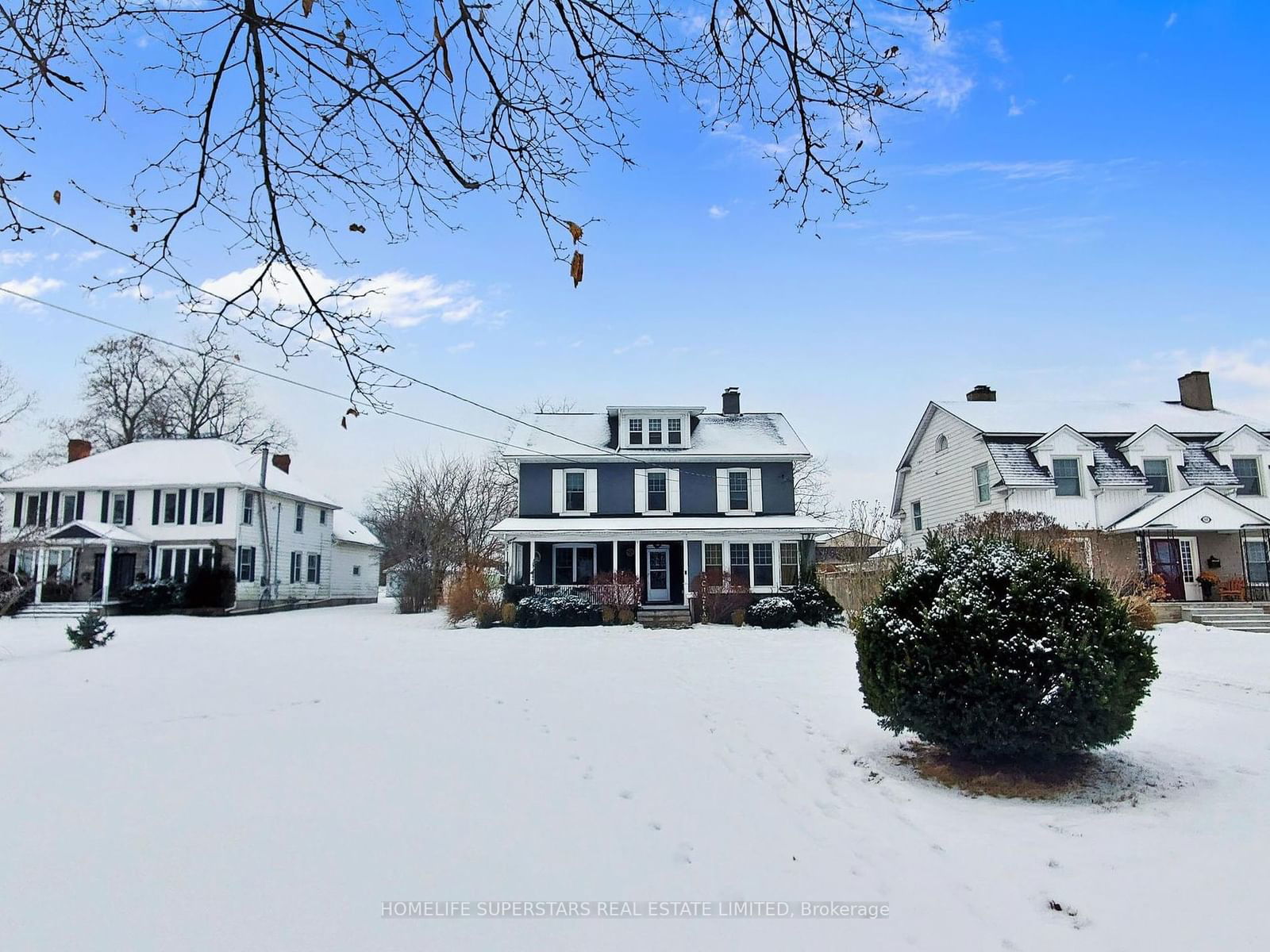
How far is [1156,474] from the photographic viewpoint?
24875 mm

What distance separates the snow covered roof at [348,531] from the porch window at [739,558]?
2248cm

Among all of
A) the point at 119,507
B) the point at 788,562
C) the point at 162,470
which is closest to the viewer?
the point at 788,562

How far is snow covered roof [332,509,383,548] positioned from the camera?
1585 inches

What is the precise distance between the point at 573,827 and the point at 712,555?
72.9ft

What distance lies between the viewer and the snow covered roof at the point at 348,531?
132 ft

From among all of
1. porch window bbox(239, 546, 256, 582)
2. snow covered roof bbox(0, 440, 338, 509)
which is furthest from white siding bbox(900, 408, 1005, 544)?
snow covered roof bbox(0, 440, 338, 509)

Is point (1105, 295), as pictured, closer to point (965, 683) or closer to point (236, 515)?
point (965, 683)

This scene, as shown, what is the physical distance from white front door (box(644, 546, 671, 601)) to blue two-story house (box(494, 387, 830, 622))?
0.03 m

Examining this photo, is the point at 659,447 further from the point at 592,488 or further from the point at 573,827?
the point at 573,827

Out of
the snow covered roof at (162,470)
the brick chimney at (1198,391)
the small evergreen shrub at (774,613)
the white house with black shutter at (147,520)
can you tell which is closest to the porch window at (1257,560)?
the brick chimney at (1198,391)

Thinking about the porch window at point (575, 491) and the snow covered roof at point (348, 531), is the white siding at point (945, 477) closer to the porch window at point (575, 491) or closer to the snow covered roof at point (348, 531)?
the porch window at point (575, 491)

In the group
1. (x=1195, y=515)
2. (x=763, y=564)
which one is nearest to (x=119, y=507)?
(x=763, y=564)

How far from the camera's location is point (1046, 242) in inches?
419

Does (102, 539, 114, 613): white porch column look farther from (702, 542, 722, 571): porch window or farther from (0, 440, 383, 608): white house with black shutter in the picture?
(702, 542, 722, 571): porch window
